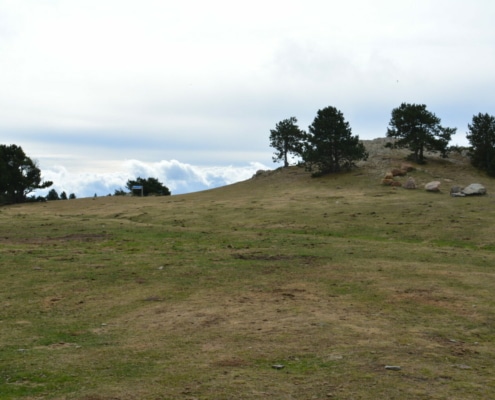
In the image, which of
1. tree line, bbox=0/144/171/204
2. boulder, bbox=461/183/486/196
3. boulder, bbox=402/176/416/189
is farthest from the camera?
tree line, bbox=0/144/171/204

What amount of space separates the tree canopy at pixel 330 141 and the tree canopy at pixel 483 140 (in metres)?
15.5

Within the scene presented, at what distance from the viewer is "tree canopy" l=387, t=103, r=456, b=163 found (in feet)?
228

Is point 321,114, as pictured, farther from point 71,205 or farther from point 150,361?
point 150,361

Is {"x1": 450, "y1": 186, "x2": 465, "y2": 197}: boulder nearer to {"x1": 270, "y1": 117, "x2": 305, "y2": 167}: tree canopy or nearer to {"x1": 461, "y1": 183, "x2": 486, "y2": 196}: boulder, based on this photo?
{"x1": 461, "y1": 183, "x2": 486, "y2": 196}: boulder

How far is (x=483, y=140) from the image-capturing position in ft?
227

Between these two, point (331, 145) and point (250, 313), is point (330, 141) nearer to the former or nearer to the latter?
point (331, 145)

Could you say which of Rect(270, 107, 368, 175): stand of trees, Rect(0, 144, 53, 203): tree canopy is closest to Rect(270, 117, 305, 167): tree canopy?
A: Rect(270, 107, 368, 175): stand of trees

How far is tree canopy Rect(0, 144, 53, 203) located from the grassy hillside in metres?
47.4

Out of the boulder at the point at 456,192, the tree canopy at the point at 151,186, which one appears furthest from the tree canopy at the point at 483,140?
the tree canopy at the point at 151,186

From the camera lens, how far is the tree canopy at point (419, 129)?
69.6 meters

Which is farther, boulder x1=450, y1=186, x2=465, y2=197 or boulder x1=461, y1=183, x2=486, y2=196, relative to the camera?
boulder x1=450, y1=186, x2=465, y2=197

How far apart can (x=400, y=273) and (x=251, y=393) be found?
12933 mm

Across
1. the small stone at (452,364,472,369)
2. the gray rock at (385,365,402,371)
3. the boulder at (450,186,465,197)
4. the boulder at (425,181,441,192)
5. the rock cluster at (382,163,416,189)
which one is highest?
the rock cluster at (382,163,416,189)

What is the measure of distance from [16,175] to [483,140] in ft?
226
